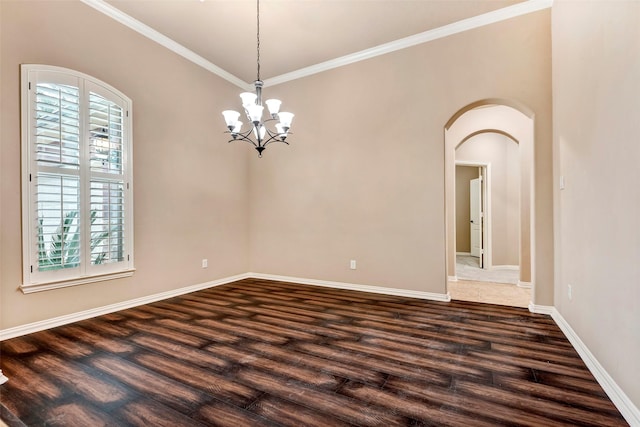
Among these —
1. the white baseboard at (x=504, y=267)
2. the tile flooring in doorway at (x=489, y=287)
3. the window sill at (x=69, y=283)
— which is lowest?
the tile flooring in doorway at (x=489, y=287)

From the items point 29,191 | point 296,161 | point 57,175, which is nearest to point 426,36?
point 296,161

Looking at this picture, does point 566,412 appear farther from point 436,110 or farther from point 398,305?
point 436,110

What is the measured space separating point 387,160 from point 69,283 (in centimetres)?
393

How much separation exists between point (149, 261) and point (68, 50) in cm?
242

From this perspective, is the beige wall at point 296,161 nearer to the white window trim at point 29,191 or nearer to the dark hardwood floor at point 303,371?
the white window trim at point 29,191

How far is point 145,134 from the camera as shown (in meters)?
3.81

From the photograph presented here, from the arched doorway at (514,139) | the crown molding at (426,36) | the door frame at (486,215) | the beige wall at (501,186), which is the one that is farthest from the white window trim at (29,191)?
the beige wall at (501,186)

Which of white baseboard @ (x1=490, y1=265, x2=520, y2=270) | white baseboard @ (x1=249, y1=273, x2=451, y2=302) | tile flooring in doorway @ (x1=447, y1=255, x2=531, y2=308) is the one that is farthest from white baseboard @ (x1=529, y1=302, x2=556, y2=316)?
white baseboard @ (x1=490, y1=265, x2=520, y2=270)

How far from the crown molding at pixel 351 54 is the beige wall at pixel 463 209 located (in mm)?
5471

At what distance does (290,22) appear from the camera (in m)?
3.65

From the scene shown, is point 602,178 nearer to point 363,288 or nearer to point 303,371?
point 303,371

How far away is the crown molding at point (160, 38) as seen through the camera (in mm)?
3348

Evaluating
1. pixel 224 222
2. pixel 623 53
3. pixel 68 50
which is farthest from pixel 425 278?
pixel 68 50

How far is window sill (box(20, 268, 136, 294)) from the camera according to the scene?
2.81 meters
